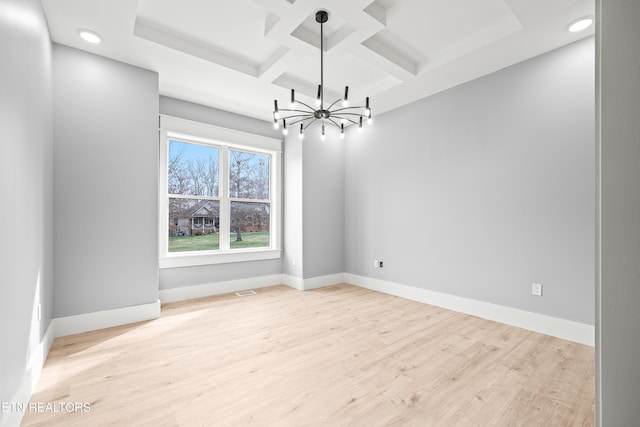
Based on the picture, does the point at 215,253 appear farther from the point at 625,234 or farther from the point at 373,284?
the point at 625,234

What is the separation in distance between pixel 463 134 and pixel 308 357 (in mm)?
3015

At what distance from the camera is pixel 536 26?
247cm

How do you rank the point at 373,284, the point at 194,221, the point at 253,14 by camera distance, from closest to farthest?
the point at 253,14, the point at 194,221, the point at 373,284

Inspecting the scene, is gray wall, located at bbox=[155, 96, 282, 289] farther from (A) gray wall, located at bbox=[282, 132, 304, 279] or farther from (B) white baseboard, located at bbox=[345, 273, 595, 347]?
(B) white baseboard, located at bbox=[345, 273, 595, 347]

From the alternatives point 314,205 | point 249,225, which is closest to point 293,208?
point 314,205

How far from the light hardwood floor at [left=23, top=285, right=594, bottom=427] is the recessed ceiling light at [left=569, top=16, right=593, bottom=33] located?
108 inches

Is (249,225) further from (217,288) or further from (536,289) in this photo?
(536,289)

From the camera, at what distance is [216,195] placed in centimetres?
436

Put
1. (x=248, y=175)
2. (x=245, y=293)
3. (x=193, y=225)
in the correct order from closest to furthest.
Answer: (x=193, y=225)
(x=245, y=293)
(x=248, y=175)

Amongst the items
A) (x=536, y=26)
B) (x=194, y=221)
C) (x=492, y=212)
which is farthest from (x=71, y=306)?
(x=536, y=26)

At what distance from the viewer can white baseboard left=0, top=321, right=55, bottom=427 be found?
4.70 feet

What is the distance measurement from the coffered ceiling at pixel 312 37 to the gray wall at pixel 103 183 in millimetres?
280

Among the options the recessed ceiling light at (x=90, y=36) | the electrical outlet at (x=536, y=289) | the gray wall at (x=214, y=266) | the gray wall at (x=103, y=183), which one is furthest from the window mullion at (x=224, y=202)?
the electrical outlet at (x=536, y=289)

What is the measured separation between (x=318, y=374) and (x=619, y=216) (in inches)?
77.8
